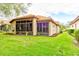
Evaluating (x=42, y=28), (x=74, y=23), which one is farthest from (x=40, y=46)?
(x=74, y=23)

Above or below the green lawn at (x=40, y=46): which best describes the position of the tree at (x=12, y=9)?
above

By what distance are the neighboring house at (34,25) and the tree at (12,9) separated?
58mm

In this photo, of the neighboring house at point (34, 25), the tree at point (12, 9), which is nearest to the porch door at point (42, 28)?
the neighboring house at point (34, 25)

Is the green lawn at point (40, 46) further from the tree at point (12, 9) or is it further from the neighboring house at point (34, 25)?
the tree at point (12, 9)

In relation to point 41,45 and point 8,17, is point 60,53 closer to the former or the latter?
point 41,45

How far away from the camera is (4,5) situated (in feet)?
6.10

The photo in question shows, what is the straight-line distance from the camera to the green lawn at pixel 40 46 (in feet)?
5.99

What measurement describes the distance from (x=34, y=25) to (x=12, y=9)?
249 millimetres

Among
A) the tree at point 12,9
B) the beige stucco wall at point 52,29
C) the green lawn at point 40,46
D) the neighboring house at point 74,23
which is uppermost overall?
the tree at point 12,9

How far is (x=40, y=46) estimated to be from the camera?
6.03 feet

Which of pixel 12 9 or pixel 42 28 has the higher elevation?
pixel 12 9

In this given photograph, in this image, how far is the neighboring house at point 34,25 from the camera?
187 centimetres

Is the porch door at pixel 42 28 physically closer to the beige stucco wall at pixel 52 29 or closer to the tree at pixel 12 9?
the beige stucco wall at pixel 52 29

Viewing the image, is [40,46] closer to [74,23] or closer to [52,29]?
[52,29]
